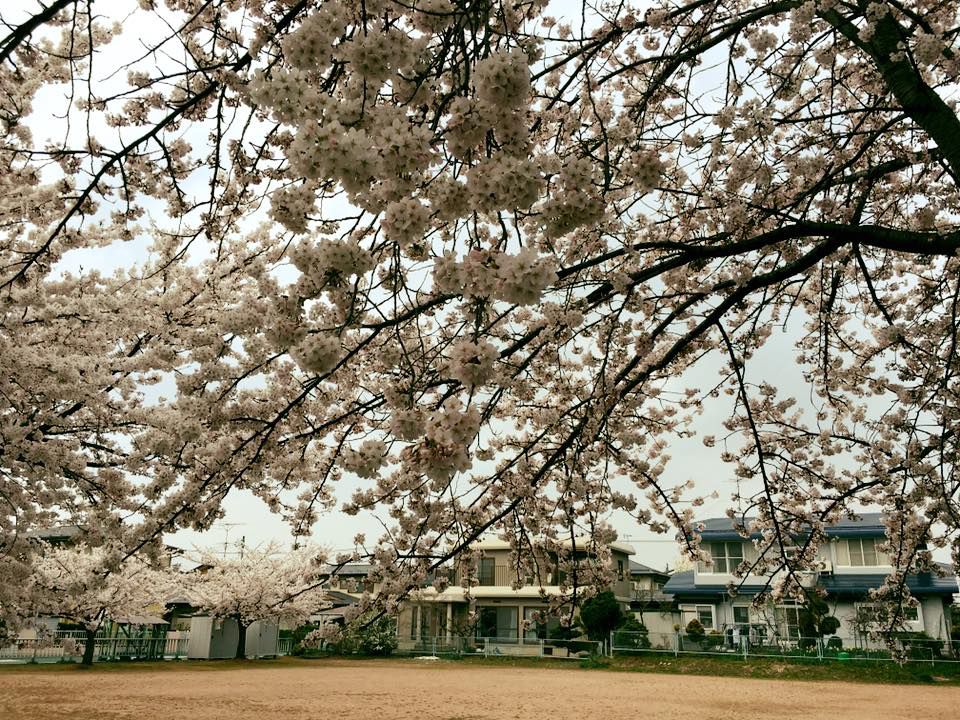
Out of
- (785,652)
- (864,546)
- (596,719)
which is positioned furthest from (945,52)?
(864,546)

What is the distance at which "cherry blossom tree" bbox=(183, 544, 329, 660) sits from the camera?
2373cm

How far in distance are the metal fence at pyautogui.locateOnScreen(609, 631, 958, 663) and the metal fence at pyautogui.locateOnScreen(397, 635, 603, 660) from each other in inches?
48.9

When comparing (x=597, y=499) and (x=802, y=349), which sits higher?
(x=802, y=349)

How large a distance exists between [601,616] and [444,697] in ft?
35.9

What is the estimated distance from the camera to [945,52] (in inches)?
146

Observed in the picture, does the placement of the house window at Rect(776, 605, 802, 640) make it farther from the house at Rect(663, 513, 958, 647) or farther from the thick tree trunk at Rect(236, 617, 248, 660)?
the thick tree trunk at Rect(236, 617, 248, 660)

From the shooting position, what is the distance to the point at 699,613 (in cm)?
2650

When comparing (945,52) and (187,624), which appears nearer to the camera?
(945,52)

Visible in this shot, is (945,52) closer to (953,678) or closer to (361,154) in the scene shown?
(361,154)

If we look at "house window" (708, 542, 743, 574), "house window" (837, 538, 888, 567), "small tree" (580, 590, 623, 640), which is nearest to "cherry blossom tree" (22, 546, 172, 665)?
"small tree" (580, 590, 623, 640)

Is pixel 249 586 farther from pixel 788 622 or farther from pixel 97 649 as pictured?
pixel 788 622

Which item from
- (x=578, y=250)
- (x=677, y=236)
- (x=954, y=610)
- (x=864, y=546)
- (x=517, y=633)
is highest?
(x=677, y=236)

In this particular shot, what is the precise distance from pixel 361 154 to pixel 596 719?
913cm

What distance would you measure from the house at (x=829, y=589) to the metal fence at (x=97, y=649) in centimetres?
1930
